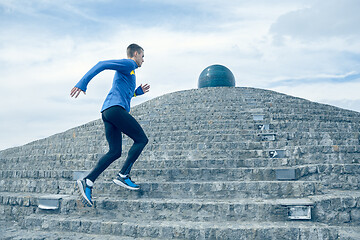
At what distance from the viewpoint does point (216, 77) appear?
60.1 feet

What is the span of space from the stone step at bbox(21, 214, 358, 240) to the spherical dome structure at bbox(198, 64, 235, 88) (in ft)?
51.2

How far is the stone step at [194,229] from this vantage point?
270cm

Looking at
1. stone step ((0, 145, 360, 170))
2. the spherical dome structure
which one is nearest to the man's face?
stone step ((0, 145, 360, 170))

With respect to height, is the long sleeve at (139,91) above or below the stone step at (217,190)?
above

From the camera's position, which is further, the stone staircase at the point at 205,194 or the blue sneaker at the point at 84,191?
the blue sneaker at the point at 84,191

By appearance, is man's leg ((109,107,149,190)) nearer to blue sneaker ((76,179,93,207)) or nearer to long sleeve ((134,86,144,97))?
blue sneaker ((76,179,93,207))

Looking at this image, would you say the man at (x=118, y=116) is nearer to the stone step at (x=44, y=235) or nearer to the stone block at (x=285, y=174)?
the stone step at (x=44, y=235)

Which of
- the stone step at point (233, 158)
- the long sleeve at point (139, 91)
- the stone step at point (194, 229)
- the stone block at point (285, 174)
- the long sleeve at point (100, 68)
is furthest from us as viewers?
the stone step at point (233, 158)

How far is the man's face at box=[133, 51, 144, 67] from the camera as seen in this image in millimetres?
3342

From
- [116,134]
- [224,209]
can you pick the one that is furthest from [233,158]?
[116,134]

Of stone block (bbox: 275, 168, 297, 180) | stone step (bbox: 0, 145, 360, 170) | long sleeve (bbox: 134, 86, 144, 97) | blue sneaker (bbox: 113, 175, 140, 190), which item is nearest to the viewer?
blue sneaker (bbox: 113, 175, 140, 190)

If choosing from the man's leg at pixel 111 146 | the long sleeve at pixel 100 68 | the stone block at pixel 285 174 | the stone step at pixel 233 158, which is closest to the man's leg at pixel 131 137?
the man's leg at pixel 111 146

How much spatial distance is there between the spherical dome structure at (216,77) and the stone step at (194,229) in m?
15.6

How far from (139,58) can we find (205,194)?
198 cm
